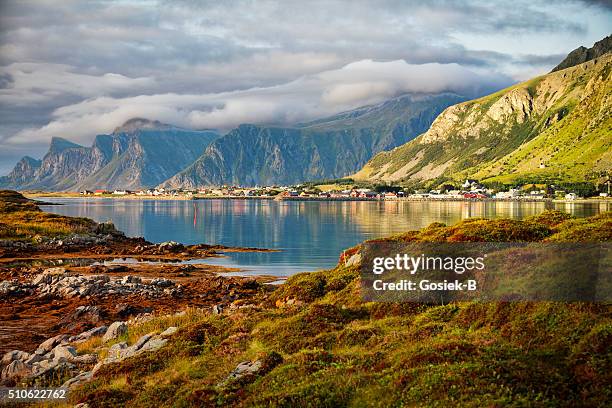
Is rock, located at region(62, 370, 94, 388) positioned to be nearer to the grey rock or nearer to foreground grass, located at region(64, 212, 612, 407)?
foreground grass, located at region(64, 212, 612, 407)

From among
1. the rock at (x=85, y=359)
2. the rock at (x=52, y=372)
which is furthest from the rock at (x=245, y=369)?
the rock at (x=85, y=359)

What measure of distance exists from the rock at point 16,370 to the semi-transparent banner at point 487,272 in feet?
58.1

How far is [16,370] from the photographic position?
28766mm

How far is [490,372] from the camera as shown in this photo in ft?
53.3

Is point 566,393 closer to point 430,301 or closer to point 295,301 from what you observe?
point 430,301

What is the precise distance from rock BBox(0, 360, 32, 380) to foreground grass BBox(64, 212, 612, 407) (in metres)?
6.53

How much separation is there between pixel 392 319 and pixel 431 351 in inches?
263

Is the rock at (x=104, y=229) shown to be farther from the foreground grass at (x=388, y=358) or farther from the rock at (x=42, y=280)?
the foreground grass at (x=388, y=358)

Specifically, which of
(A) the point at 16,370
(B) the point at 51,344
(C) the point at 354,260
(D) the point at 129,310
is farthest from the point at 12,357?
(C) the point at 354,260

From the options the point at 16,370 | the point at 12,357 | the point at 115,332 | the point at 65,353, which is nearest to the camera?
the point at 16,370

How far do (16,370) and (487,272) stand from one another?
23790 mm

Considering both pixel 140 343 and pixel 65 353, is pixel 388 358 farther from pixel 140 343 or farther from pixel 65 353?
pixel 65 353

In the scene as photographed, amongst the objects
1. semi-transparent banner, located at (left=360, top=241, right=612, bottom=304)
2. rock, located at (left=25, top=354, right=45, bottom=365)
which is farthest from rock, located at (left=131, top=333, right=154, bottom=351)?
semi-transparent banner, located at (left=360, top=241, right=612, bottom=304)

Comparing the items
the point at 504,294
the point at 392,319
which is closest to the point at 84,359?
the point at 392,319
